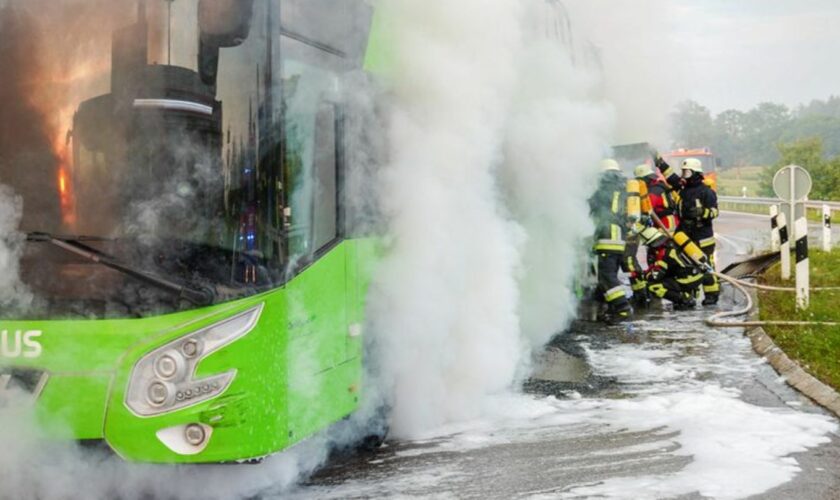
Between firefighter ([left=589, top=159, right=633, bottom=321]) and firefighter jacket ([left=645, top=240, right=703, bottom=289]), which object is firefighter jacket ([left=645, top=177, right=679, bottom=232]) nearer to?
firefighter jacket ([left=645, top=240, right=703, bottom=289])

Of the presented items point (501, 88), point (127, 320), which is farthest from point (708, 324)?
point (127, 320)

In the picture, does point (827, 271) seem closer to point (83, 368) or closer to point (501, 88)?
point (501, 88)

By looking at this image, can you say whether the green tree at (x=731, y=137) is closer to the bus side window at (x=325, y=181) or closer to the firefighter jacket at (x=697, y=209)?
the firefighter jacket at (x=697, y=209)

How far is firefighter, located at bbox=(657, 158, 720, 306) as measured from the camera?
12.0 metres

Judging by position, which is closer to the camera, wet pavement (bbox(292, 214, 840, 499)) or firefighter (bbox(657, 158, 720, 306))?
wet pavement (bbox(292, 214, 840, 499))

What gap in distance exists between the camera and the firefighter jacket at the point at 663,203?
484 inches

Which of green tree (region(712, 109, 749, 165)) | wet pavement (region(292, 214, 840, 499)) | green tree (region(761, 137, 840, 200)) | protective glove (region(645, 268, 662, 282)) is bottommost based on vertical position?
wet pavement (region(292, 214, 840, 499))

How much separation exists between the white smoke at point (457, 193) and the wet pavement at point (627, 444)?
0.37 m

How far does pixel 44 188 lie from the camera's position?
163 inches

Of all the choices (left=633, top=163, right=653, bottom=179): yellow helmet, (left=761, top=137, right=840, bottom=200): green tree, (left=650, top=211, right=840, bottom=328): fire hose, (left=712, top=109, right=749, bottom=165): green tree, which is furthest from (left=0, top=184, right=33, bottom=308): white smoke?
(left=712, top=109, right=749, bottom=165): green tree

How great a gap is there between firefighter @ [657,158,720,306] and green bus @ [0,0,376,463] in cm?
886

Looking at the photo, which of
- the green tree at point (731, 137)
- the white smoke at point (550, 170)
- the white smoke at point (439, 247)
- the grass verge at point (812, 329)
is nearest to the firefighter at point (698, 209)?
the grass verge at point (812, 329)

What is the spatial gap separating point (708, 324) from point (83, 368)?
801 centimetres

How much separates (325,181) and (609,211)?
6.64 meters
